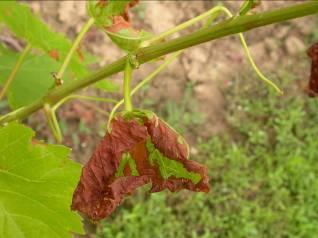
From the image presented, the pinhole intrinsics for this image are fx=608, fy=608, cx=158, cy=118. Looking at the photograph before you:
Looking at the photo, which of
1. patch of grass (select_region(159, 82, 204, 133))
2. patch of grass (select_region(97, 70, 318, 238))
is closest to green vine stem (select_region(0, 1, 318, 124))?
patch of grass (select_region(97, 70, 318, 238))

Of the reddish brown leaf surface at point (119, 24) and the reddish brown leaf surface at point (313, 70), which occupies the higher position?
the reddish brown leaf surface at point (119, 24)

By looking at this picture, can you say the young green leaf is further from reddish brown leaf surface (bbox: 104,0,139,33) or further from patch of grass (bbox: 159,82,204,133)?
patch of grass (bbox: 159,82,204,133)

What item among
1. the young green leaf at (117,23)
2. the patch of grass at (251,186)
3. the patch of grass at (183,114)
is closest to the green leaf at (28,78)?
the young green leaf at (117,23)

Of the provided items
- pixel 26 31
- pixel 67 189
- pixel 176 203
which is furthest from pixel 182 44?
pixel 176 203

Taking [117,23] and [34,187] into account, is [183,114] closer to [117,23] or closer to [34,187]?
[34,187]

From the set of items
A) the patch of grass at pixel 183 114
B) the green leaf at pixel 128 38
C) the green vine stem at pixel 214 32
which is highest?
the patch of grass at pixel 183 114

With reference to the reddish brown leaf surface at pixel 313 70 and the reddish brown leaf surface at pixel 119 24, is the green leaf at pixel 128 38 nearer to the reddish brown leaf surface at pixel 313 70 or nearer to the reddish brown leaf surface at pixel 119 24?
the reddish brown leaf surface at pixel 119 24

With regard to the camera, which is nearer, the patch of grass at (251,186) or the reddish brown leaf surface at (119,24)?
the reddish brown leaf surface at (119,24)
